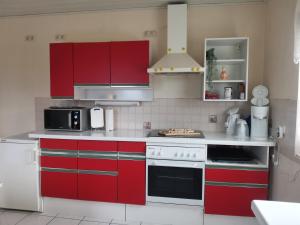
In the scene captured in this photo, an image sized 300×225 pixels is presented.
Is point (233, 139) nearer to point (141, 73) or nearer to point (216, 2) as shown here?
point (141, 73)

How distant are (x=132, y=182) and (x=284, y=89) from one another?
172 centimetres

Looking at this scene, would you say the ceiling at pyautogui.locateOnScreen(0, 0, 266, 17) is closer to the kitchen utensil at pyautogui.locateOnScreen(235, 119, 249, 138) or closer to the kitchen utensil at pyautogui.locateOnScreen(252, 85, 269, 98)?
the kitchen utensil at pyautogui.locateOnScreen(252, 85, 269, 98)

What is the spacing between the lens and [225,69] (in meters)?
2.75

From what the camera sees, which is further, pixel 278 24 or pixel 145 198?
pixel 145 198

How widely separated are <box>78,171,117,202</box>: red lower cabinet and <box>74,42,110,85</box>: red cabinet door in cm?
107

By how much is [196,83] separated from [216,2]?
98 centimetres

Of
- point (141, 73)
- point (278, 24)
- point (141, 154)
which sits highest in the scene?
point (278, 24)

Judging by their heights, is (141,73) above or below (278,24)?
below

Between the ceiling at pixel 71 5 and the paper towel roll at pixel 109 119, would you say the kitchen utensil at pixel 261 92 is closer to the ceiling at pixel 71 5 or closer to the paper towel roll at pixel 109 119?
the ceiling at pixel 71 5

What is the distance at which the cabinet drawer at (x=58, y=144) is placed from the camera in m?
2.49

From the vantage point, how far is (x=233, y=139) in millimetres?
2287

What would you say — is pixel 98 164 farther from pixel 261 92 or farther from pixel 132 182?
pixel 261 92

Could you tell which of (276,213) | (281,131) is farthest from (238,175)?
(276,213)

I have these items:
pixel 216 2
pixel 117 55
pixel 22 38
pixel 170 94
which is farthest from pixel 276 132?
pixel 22 38
